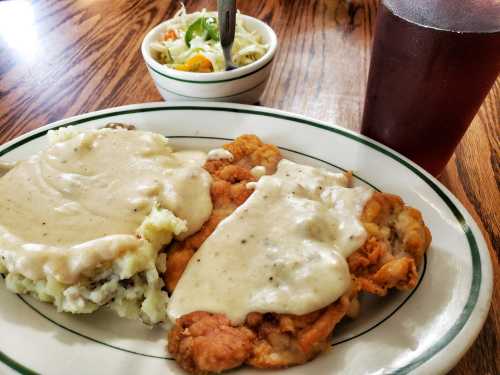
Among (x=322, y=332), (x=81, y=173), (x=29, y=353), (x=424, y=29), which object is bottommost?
(x=29, y=353)

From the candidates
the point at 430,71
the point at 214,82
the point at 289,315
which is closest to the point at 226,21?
the point at 214,82

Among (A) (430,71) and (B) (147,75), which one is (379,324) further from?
(B) (147,75)

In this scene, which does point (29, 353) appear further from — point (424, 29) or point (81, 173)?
point (424, 29)

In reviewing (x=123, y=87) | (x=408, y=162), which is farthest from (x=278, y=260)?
(x=123, y=87)

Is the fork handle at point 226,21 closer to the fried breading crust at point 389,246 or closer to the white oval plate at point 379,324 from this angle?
the white oval plate at point 379,324

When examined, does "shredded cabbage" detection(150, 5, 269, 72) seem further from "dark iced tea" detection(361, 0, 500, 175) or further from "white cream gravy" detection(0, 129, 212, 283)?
"dark iced tea" detection(361, 0, 500, 175)

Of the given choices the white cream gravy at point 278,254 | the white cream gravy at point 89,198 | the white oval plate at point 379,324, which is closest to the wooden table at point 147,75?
the white oval plate at point 379,324
